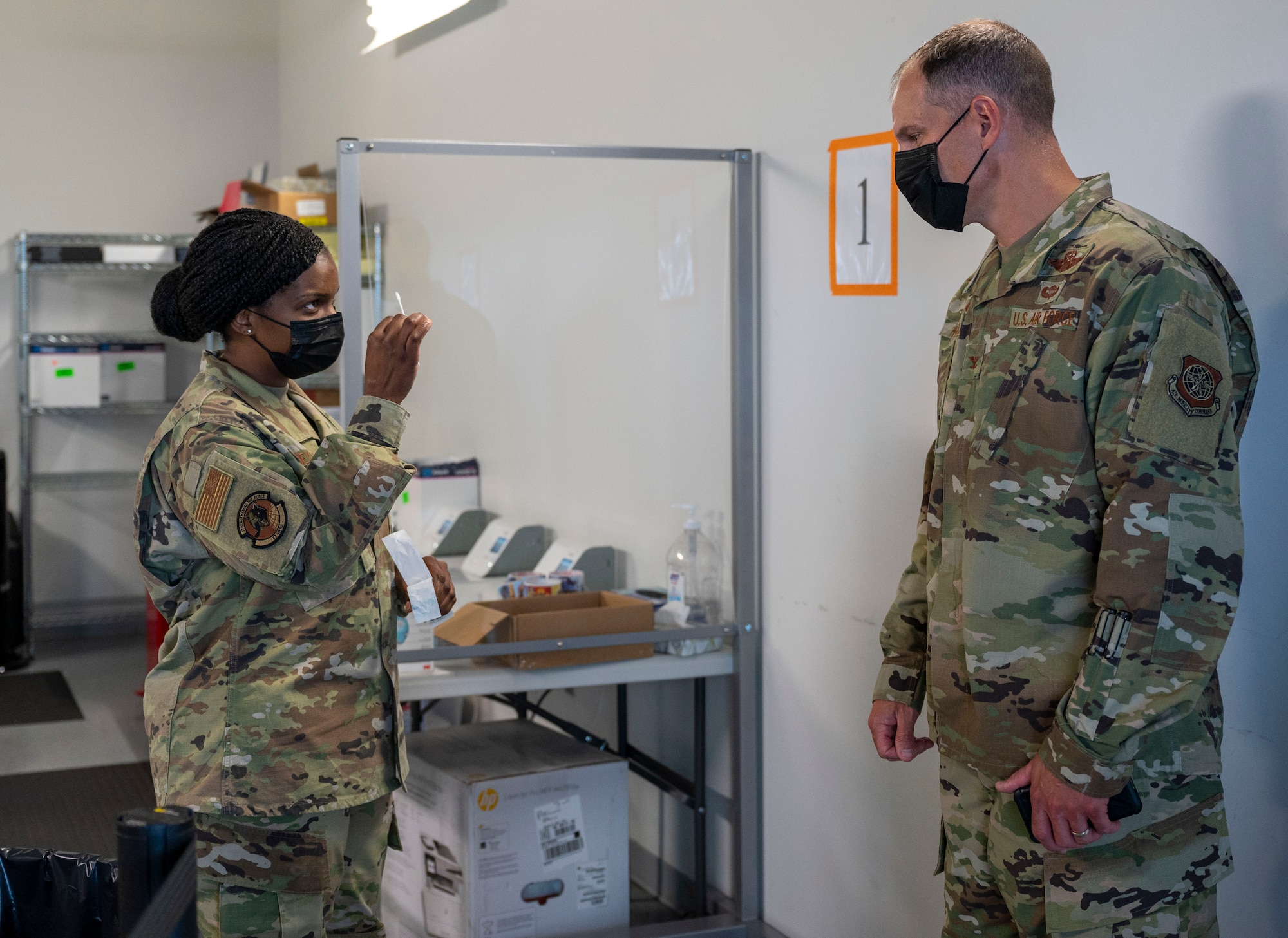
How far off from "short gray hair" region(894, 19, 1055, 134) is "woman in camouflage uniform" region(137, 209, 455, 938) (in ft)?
2.43

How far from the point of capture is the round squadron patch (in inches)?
53.5

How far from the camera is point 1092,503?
124 cm

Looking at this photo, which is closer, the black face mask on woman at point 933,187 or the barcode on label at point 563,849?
the black face mask on woman at point 933,187

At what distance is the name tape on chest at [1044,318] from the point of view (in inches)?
49.3

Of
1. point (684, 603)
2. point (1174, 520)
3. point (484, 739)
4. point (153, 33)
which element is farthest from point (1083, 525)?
point (153, 33)

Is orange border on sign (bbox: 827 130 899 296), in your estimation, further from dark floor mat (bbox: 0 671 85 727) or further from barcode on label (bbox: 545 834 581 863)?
dark floor mat (bbox: 0 671 85 727)

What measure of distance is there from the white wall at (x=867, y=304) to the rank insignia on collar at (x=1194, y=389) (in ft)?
1.14

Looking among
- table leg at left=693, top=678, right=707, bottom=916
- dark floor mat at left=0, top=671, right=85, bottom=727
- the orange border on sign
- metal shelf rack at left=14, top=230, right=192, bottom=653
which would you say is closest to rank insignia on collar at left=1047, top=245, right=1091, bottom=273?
the orange border on sign

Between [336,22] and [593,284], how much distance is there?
10.2 feet

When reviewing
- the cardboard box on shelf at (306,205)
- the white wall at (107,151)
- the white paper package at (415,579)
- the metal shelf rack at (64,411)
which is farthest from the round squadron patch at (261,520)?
the white wall at (107,151)

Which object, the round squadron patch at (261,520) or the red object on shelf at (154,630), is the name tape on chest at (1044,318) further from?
the red object on shelf at (154,630)

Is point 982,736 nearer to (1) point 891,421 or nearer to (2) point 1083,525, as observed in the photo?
(2) point 1083,525

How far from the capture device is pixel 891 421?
206cm

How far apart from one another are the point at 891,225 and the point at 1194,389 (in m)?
0.96
